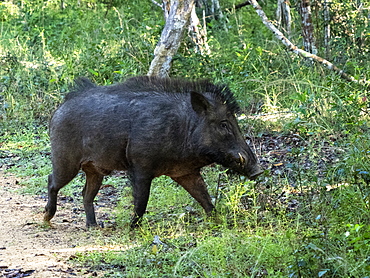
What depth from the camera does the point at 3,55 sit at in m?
14.3

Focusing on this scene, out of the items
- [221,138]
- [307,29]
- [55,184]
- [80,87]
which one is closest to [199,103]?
[221,138]

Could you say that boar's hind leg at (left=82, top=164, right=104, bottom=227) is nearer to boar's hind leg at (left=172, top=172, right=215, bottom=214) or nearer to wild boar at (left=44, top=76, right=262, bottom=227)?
wild boar at (left=44, top=76, right=262, bottom=227)

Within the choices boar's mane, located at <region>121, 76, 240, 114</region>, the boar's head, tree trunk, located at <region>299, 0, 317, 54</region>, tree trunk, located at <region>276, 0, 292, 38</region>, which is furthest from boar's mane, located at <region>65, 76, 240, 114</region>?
tree trunk, located at <region>276, 0, 292, 38</region>

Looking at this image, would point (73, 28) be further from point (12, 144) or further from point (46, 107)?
point (12, 144)

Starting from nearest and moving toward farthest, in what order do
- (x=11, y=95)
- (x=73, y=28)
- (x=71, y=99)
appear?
(x=71, y=99), (x=11, y=95), (x=73, y=28)

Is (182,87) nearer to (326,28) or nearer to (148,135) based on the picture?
(148,135)

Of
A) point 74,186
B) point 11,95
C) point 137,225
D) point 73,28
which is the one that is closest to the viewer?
point 137,225


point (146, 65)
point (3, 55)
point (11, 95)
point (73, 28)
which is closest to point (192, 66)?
point (146, 65)

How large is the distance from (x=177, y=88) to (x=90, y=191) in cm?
158

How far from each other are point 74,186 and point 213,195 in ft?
8.35

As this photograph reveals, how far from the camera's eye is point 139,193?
20.9ft

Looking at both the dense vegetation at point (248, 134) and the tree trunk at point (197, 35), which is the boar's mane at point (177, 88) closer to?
the dense vegetation at point (248, 134)

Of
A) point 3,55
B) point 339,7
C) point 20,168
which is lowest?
point 20,168

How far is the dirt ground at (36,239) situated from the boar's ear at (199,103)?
1709 millimetres
